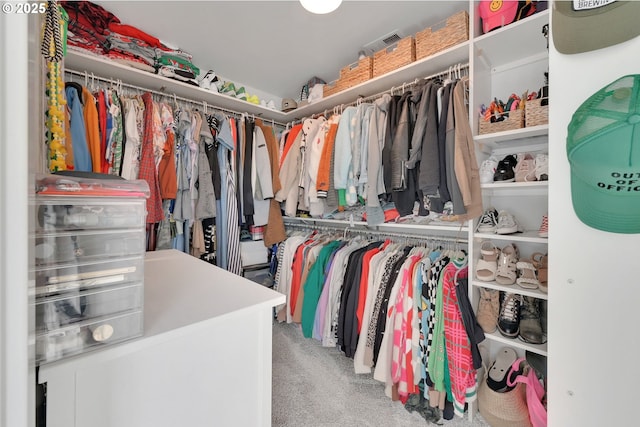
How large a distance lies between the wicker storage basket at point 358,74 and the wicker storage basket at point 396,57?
4 centimetres

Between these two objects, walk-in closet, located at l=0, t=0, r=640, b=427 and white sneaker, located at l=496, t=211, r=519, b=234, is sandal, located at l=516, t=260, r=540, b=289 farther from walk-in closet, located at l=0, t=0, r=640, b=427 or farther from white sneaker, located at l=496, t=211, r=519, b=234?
white sneaker, located at l=496, t=211, r=519, b=234

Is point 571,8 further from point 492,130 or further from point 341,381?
point 341,381

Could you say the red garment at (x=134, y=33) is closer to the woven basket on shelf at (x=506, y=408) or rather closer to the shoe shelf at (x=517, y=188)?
the shoe shelf at (x=517, y=188)

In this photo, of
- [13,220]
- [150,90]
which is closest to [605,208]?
[13,220]

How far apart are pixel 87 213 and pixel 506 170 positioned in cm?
174

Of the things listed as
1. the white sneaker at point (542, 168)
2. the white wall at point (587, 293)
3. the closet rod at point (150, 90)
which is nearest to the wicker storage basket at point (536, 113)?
the white sneaker at point (542, 168)

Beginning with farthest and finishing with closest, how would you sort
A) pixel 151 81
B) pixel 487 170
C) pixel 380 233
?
pixel 380 233, pixel 151 81, pixel 487 170

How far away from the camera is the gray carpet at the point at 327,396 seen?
1317mm

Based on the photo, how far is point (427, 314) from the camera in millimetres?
1381

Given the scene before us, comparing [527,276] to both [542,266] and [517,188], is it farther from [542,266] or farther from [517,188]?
[517,188]

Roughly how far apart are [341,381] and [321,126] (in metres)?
1.80

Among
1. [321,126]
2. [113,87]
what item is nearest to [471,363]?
[321,126]

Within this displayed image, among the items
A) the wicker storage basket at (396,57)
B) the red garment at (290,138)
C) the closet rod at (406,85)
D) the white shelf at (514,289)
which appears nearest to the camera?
the white shelf at (514,289)

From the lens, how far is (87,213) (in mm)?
476
